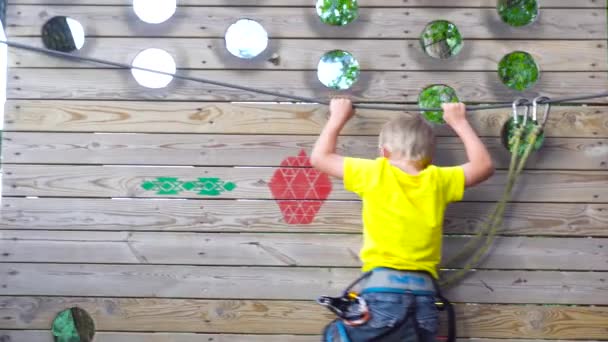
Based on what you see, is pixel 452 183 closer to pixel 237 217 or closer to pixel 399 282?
pixel 399 282

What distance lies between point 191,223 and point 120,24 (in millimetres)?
885

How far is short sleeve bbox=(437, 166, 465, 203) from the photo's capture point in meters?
3.26

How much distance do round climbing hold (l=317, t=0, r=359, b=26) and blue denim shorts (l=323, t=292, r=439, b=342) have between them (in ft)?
4.02

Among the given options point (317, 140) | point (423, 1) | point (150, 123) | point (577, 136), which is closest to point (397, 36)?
point (423, 1)

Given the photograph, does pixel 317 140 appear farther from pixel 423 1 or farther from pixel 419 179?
pixel 423 1

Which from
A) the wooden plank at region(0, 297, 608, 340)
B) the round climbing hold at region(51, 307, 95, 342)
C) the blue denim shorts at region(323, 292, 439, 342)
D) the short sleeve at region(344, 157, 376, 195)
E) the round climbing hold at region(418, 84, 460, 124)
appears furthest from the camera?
the round climbing hold at region(51, 307, 95, 342)

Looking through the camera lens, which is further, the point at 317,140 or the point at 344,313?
the point at 317,140

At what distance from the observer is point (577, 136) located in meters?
3.61

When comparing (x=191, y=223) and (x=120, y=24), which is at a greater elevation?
(x=120, y=24)

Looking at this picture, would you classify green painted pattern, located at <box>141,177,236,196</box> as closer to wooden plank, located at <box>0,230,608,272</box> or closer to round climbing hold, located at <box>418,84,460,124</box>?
wooden plank, located at <box>0,230,608,272</box>

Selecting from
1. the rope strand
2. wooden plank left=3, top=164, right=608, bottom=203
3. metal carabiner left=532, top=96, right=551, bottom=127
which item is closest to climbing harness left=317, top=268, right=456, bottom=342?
wooden plank left=3, top=164, right=608, bottom=203

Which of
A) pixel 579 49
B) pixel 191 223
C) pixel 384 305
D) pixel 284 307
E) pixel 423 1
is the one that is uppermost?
pixel 423 1

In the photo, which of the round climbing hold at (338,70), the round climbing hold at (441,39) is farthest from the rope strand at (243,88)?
the round climbing hold at (441,39)

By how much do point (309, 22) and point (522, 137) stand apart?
3.24ft
